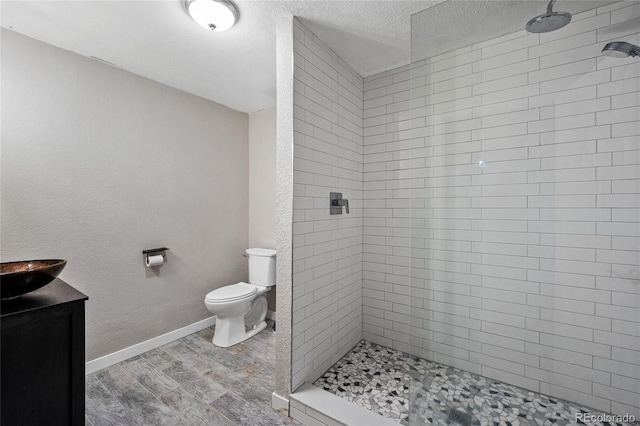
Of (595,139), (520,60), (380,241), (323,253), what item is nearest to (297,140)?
(323,253)

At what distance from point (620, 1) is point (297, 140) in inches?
75.0

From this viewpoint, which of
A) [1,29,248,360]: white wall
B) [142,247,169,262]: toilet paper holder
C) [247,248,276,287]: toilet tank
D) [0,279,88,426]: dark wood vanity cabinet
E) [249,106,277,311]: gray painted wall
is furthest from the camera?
[249,106,277,311]: gray painted wall

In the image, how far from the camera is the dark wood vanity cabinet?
1.00m

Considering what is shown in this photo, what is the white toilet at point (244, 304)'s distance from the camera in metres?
2.41

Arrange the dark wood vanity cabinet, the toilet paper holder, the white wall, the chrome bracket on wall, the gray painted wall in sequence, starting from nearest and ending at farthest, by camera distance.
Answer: the dark wood vanity cabinet → the white wall → the chrome bracket on wall → the toilet paper holder → the gray painted wall

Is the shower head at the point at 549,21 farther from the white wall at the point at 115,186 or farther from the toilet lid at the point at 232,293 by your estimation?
the toilet lid at the point at 232,293

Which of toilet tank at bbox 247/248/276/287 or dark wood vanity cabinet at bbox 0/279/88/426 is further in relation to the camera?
toilet tank at bbox 247/248/276/287

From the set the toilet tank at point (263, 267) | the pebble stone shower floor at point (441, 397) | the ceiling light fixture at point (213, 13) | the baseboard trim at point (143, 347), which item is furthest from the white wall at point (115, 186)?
the pebble stone shower floor at point (441, 397)

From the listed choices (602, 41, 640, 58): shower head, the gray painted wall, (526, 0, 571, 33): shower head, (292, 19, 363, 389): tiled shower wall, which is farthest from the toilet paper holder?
(602, 41, 640, 58): shower head

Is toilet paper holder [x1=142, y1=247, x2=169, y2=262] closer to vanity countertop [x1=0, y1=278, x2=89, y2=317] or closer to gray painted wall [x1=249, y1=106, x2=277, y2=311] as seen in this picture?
gray painted wall [x1=249, y1=106, x2=277, y2=311]

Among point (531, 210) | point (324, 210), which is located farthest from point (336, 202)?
point (531, 210)

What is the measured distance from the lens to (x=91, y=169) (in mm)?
2072

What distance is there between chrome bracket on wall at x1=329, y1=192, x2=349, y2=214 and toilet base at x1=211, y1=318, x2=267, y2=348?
143cm

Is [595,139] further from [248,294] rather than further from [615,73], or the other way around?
[248,294]
